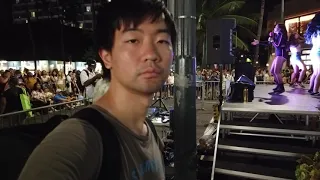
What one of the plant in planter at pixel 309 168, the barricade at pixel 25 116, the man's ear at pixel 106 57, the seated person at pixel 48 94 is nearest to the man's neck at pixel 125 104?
the man's ear at pixel 106 57

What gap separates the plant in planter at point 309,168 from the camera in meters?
3.80

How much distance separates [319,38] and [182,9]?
488 centimetres

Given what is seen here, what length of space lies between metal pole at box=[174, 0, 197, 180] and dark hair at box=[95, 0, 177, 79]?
8.43ft

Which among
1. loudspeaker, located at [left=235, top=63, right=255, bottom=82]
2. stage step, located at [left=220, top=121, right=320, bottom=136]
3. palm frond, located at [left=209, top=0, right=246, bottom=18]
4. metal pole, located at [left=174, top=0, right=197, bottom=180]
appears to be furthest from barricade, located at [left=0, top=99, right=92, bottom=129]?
palm frond, located at [left=209, top=0, right=246, bottom=18]

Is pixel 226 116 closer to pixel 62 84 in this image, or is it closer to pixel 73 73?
pixel 62 84

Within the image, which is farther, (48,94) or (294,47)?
(48,94)

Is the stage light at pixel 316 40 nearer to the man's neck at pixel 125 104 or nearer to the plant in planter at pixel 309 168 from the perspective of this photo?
the plant in planter at pixel 309 168

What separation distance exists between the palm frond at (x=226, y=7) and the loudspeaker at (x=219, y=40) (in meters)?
13.7

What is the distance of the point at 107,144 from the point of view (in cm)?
103

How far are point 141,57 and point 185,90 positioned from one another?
274cm

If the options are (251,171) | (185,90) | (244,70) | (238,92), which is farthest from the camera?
(244,70)

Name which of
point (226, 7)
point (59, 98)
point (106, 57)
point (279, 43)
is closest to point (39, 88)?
point (59, 98)

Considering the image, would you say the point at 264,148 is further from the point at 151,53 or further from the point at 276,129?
the point at 151,53

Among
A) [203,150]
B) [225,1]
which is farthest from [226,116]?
[225,1]
